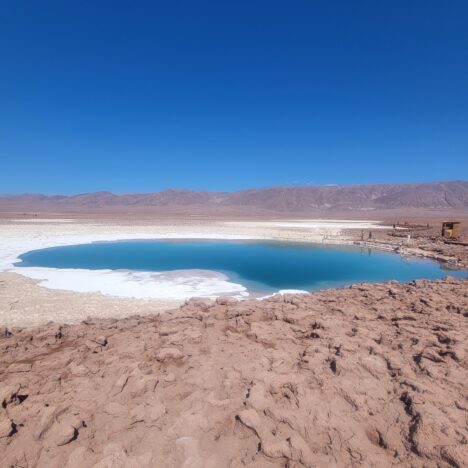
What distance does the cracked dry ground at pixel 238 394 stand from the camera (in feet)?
8.56

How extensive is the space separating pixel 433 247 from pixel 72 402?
20691mm

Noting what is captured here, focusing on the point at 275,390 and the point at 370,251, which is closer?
the point at 275,390

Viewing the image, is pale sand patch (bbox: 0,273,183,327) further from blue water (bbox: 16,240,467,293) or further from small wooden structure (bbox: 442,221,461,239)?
A: small wooden structure (bbox: 442,221,461,239)

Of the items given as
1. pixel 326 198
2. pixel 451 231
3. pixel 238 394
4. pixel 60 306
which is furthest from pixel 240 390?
pixel 326 198

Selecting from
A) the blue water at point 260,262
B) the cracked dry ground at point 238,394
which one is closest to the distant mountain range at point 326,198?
the blue water at point 260,262

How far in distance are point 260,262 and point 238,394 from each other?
11.4 m

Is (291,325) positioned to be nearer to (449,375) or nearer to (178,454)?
(449,375)

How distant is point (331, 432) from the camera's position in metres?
2.79

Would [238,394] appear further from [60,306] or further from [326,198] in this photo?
[326,198]

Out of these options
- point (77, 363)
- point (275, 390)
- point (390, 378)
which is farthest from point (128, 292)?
point (390, 378)

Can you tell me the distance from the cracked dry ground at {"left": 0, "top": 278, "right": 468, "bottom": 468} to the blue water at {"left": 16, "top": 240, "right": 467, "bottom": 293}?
5187 millimetres

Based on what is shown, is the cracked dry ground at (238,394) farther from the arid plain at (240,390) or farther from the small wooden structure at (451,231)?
the small wooden structure at (451,231)

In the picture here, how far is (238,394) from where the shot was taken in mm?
3303

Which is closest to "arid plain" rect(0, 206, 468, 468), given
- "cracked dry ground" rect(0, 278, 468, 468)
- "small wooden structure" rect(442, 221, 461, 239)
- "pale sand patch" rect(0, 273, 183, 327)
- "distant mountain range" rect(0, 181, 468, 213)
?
"cracked dry ground" rect(0, 278, 468, 468)
